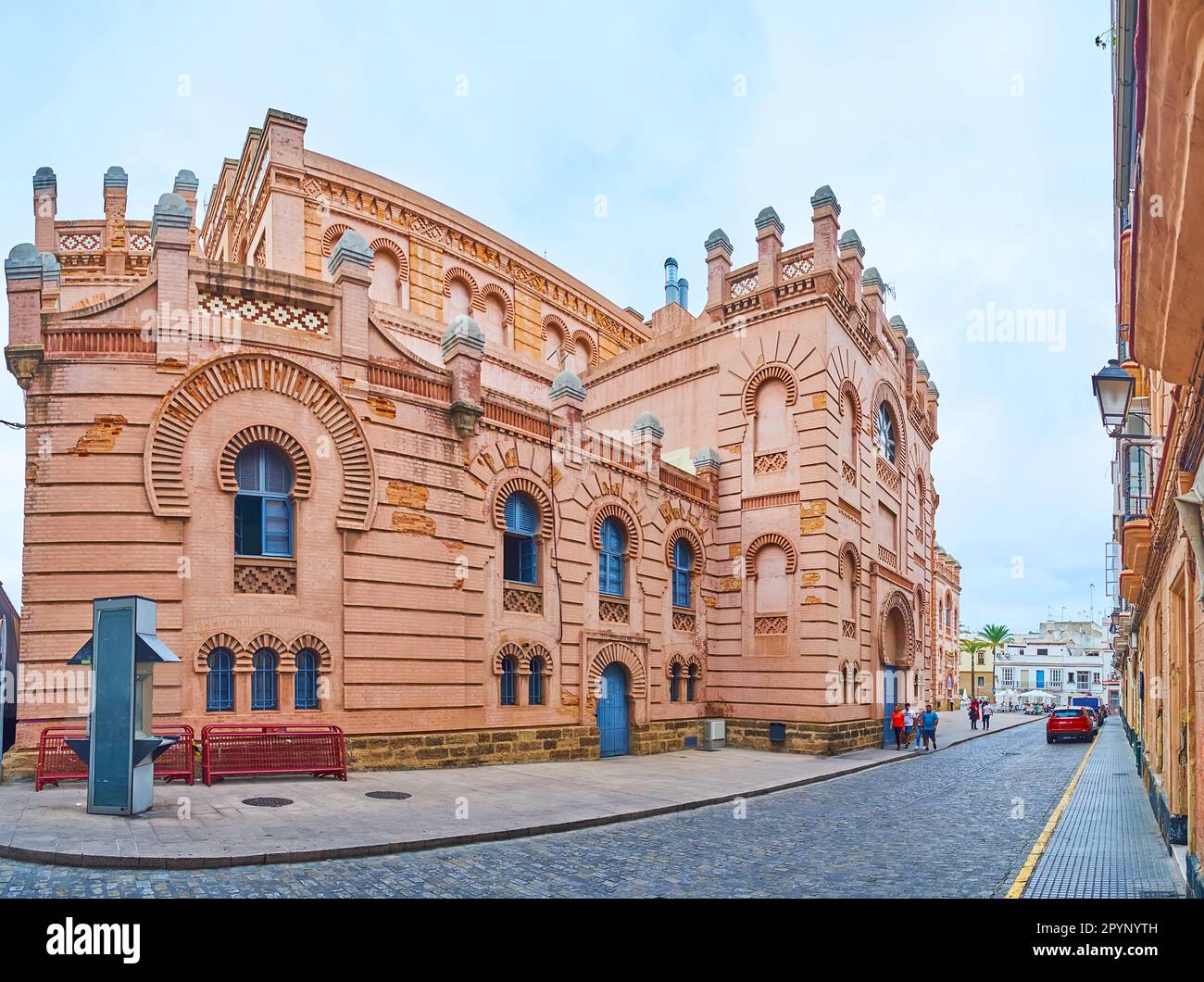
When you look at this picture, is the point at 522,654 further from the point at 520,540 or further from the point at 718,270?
the point at 718,270

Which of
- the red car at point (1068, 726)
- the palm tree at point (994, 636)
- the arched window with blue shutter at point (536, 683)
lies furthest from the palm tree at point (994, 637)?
the arched window with blue shutter at point (536, 683)

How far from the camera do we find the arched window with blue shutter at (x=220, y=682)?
647 inches

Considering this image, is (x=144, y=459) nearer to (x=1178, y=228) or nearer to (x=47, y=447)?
(x=47, y=447)

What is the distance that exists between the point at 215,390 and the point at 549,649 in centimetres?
943

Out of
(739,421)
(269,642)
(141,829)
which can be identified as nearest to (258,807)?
(141,829)

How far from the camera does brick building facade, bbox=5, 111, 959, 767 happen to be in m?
16.2

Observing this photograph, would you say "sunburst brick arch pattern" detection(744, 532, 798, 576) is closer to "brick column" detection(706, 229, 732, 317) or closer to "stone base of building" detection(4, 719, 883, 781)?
"stone base of building" detection(4, 719, 883, 781)

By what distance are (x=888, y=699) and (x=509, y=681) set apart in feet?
56.1

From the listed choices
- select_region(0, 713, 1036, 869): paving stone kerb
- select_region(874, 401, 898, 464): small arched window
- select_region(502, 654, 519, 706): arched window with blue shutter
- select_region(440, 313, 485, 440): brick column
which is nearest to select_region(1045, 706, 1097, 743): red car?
select_region(874, 401, 898, 464): small arched window

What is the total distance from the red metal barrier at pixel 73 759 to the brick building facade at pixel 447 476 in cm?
51

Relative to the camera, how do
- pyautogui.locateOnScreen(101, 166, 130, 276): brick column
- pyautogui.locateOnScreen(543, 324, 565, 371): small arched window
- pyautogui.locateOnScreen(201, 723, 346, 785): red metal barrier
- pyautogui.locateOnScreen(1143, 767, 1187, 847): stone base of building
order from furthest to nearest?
pyautogui.locateOnScreen(543, 324, 565, 371): small arched window, pyautogui.locateOnScreen(101, 166, 130, 276): brick column, pyautogui.locateOnScreen(201, 723, 346, 785): red metal barrier, pyautogui.locateOnScreen(1143, 767, 1187, 847): stone base of building

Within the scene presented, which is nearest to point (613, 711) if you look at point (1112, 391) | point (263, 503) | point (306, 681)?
point (306, 681)

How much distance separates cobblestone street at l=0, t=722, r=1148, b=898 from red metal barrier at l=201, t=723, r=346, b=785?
17.2 feet

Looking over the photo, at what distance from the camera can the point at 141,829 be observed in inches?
443
